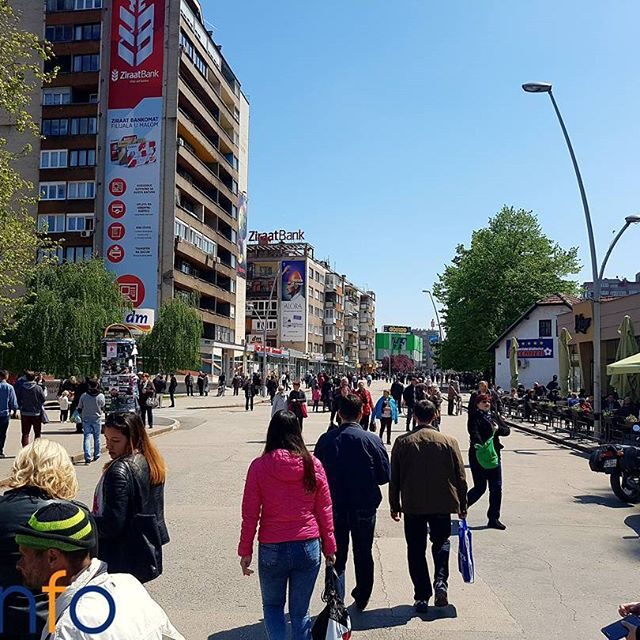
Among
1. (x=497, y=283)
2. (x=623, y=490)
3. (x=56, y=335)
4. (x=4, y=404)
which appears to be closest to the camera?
(x=623, y=490)

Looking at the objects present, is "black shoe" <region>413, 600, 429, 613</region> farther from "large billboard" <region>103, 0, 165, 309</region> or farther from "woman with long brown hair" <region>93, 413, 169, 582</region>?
"large billboard" <region>103, 0, 165, 309</region>

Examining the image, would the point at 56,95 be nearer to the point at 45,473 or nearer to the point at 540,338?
the point at 540,338

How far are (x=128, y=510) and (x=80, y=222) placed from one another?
5759 centimetres

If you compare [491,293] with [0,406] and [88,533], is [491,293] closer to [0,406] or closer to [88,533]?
[0,406]

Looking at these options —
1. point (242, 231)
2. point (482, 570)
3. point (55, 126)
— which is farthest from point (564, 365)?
point (242, 231)

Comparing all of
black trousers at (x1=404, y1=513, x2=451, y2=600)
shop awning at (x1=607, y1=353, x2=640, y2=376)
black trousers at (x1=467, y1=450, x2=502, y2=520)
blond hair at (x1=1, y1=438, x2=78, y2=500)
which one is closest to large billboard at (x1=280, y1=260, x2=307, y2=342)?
shop awning at (x1=607, y1=353, x2=640, y2=376)

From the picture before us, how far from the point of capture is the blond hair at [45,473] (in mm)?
3076

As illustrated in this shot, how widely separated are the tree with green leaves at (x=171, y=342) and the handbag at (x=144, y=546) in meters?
48.7

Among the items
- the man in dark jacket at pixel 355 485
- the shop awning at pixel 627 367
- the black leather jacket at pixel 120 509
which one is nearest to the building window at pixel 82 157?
the shop awning at pixel 627 367

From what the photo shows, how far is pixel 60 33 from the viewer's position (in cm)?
6047

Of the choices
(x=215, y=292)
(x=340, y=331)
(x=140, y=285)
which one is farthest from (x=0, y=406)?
(x=340, y=331)

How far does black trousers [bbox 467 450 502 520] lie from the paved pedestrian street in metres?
0.30

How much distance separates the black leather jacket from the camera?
13.6ft

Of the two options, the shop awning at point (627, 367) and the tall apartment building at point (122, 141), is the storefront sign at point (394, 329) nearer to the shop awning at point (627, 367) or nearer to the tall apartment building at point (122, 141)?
the tall apartment building at point (122, 141)
